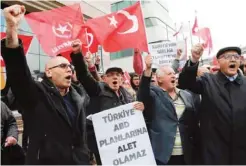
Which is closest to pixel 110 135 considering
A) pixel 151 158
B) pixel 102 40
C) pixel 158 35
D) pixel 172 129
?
pixel 151 158

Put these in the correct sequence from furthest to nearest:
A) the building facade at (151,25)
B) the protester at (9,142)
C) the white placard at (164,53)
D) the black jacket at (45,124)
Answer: the building facade at (151,25) → the white placard at (164,53) → the protester at (9,142) → the black jacket at (45,124)

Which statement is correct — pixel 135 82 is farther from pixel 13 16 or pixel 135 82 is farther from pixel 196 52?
pixel 13 16

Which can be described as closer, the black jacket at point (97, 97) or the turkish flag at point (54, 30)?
the black jacket at point (97, 97)

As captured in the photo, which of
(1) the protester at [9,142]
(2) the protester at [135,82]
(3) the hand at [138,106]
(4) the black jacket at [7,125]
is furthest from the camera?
(2) the protester at [135,82]

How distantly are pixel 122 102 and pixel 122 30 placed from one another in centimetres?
147

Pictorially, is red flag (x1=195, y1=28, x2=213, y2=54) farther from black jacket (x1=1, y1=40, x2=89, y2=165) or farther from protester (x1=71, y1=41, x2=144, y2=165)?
black jacket (x1=1, y1=40, x2=89, y2=165)

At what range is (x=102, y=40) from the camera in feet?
19.2

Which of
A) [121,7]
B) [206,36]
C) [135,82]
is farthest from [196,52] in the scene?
[121,7]

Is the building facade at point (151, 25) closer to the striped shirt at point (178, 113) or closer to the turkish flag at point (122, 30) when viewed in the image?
the turkish flag at point (122, 30)

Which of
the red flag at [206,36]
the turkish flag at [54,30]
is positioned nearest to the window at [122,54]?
the red flag at [206,36]

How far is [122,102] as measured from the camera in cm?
453

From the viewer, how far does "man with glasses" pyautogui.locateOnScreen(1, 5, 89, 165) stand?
2727mm

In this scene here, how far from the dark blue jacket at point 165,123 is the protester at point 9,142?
1.54 meters

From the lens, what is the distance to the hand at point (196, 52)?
3506mm
